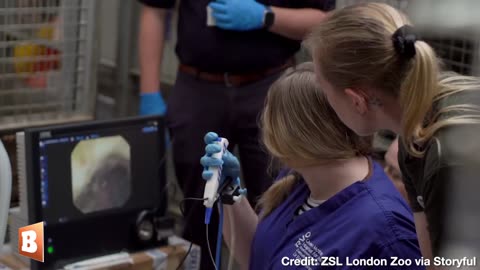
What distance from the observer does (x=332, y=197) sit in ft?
5.01

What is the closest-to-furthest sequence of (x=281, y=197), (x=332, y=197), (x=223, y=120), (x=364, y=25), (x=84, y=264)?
(x=364, y=25) < (x=332, y=197) < (x=281, y=197) < (x=84, y=264) < (x=223, y=120)

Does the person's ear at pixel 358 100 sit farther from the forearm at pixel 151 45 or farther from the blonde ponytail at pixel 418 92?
the forearm at pixel 151 45

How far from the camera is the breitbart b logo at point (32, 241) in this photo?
1747 millimetres

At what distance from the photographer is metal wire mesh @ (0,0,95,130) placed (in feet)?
9.48

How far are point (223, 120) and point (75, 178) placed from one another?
0.76 metres

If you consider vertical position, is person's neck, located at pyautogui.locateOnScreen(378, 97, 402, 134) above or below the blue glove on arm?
above

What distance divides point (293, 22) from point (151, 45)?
1.80 ft

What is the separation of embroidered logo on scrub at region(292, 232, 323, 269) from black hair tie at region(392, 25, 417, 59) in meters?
0.41

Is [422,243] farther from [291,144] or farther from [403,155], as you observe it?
[291,144]

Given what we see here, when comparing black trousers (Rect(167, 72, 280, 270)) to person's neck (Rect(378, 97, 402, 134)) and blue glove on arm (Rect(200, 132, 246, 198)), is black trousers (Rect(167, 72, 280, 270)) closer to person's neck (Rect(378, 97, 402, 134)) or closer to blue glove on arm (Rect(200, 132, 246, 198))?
blue glove on arm (Rect(200, 132, 246, 198))

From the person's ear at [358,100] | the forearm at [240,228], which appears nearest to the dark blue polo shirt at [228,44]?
the forearm at [240,228]

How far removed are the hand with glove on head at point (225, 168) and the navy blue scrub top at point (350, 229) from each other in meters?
0.13

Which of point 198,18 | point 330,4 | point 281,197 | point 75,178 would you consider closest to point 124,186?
point 75,178

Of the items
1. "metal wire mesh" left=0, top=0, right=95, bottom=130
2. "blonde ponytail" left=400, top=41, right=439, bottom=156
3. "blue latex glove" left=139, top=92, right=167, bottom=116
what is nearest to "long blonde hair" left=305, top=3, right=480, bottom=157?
"blonde ponytail" left=400, top=41, right=439, bottom=156
